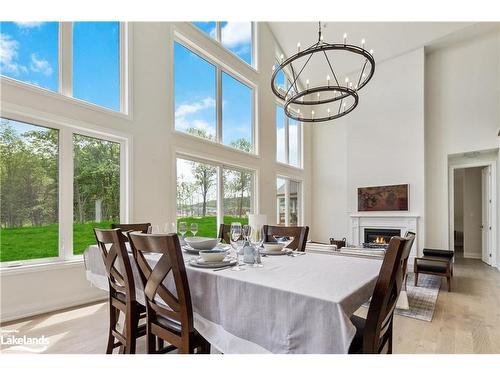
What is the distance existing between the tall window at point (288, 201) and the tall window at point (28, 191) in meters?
5.13

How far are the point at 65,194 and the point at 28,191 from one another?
0.35m

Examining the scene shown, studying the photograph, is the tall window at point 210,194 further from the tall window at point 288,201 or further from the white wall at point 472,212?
the white wall at point 472,212

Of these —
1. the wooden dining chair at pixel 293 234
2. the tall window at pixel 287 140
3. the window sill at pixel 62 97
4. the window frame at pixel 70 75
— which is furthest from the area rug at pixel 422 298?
the tall window at pixel 287 140

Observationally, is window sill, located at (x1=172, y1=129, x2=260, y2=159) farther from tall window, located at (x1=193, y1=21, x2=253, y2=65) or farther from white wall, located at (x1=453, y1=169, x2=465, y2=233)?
white wall, located at (x1=453, y1=169, x2=465, y2=233)

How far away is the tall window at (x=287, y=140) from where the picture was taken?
25.1 ft

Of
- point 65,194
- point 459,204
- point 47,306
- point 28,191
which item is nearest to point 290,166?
point 459,204

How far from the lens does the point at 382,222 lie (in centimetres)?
689

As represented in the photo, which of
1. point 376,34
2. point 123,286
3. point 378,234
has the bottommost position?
point 378,234

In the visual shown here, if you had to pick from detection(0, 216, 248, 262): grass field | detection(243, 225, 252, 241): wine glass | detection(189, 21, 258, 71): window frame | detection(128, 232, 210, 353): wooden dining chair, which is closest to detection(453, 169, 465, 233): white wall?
detection(189, 21, 258, 71): window frame

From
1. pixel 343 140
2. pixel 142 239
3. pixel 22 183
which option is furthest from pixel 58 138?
pixel 343 140

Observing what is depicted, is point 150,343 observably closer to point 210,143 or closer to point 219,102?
point 210,143

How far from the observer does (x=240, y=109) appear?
627cm

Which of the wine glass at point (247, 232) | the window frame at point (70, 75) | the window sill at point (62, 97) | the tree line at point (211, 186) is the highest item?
the window frame at point (70, 75)

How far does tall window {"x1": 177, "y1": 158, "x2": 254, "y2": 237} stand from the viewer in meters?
4.79
